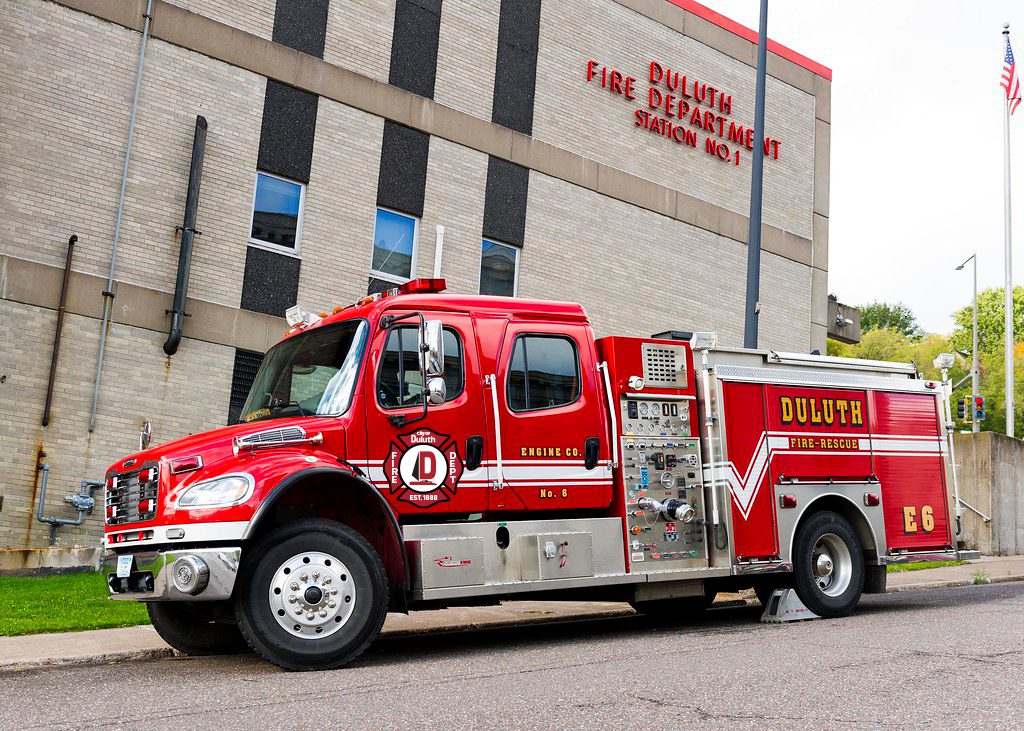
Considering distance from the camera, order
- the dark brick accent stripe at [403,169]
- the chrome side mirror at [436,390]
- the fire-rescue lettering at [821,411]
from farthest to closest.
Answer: the dark brick accent stripe at [403,169]
the fire-rescue lettering at [821,411]
the chrome side mirror at [436,390]

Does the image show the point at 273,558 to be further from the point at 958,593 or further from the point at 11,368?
the point at 958,593

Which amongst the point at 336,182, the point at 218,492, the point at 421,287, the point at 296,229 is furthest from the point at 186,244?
the point at 218,492

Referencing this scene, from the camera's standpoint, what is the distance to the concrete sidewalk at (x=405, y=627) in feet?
27.3

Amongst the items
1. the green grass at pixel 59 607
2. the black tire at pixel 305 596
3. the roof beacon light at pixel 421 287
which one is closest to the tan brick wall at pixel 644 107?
the roof beacon light at pixel 421 287

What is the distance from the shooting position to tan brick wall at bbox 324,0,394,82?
17.7 meters

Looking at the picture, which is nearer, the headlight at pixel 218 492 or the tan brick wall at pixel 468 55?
the headlight at pixel 218 492

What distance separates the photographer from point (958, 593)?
14.4 m

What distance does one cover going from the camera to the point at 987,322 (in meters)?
70.0

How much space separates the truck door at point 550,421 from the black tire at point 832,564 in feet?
8.39

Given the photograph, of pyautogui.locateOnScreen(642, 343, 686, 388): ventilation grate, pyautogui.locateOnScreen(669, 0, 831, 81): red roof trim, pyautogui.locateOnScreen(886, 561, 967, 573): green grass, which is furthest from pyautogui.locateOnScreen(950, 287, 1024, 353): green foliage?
pyautogui.locateOnScreen(642, 343, 686, 388): ventilation grate

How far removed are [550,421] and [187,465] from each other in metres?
3.12

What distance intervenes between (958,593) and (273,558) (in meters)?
10.6

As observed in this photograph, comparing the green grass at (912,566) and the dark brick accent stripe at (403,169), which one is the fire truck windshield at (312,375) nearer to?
the dark brick accent stripe at (403,169)

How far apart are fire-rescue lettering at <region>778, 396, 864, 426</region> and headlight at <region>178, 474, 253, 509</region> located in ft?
18.6
